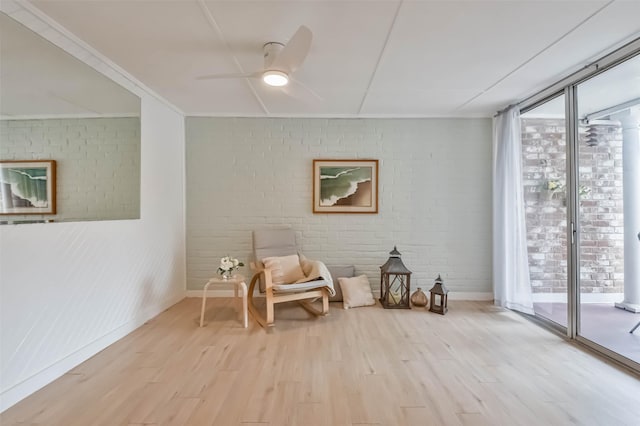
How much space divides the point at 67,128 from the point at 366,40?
2.18 metres

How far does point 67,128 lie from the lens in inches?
83.7

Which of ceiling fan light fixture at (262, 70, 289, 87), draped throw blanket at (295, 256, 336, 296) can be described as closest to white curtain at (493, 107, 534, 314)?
draped throw blanket at (295, 256, 336, 296)

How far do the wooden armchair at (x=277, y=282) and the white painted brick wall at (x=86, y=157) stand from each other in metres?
1.34

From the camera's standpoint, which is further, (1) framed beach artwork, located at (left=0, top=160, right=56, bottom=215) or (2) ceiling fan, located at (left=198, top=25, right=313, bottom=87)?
(2) ceiling fan, located at (left=198, top=25, right=313, bottom=87)

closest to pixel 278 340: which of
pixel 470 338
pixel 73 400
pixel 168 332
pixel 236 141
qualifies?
pixel 168 332

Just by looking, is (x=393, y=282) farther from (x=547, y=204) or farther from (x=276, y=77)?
(x=276, y=77)

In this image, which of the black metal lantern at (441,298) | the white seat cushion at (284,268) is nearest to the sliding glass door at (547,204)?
the black metal lantern at (441,298)

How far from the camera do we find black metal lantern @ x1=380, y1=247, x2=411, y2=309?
3.58 meters

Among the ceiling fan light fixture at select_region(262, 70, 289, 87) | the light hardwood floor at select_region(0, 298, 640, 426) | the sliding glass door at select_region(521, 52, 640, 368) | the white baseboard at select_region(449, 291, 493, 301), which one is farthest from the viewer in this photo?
the white baseboard at select_region(449, 291, 493, 301)

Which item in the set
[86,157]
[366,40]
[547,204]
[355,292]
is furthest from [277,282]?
[547,204]

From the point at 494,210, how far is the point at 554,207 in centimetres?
73

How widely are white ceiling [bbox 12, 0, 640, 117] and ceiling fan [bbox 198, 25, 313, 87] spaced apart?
0.29 feet

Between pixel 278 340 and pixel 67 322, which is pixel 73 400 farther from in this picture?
pixel 278 340

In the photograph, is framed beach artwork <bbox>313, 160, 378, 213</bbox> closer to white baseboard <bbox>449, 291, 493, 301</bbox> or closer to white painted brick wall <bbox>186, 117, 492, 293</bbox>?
white painted brick wall <bbox>186, 117, 492, 293</bbox>
